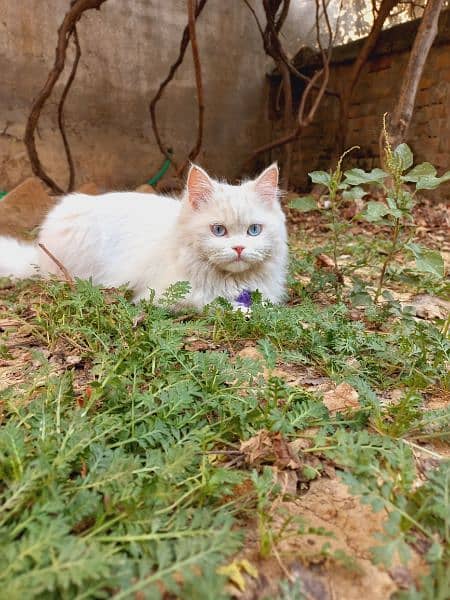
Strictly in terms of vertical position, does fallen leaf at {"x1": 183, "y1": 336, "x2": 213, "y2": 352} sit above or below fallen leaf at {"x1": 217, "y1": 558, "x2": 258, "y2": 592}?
below

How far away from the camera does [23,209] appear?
4219 millimetres

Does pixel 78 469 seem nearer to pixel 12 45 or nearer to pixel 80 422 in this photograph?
pixel 80 422

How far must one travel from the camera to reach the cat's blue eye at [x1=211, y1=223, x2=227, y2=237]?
80.2 inches

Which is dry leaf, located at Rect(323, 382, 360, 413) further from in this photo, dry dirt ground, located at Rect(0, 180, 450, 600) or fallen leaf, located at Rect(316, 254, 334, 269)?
fallen leaf, located at Rect(316, 254, 334, 269)

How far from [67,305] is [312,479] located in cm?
134

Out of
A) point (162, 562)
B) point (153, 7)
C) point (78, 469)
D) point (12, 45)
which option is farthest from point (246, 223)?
point (153, 7)

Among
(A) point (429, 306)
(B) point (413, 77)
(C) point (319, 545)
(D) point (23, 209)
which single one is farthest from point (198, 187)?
(D) point (23, 209)

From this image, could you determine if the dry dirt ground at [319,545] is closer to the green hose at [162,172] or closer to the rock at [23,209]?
the rock at [23,209]

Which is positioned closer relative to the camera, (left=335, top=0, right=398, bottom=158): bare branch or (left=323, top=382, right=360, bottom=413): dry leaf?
(left=323, top=382, right=360, bottom=413): dry leaf

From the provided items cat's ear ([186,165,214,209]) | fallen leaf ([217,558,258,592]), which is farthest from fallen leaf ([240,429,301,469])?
cat's ear ([186,165,214,209])

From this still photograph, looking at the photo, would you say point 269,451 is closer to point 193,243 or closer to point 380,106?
point 193,243

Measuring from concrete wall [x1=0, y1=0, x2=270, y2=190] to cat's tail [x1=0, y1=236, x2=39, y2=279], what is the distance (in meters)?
3.34

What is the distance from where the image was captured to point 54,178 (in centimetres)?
608

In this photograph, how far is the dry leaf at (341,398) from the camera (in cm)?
125
